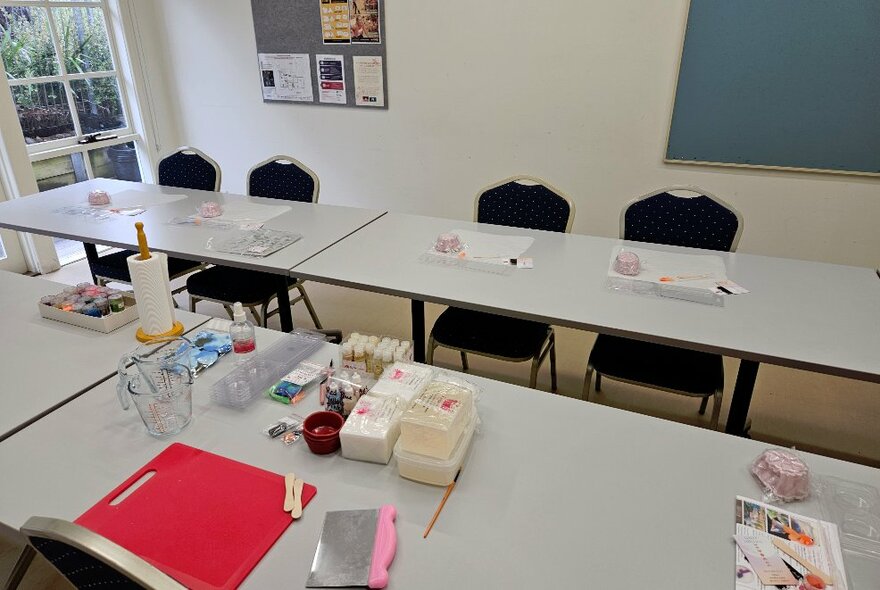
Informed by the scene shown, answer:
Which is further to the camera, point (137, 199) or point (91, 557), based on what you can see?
point (137, 199)

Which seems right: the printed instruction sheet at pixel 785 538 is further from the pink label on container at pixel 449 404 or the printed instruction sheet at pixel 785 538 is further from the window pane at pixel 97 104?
the window pane at pixel 97 104

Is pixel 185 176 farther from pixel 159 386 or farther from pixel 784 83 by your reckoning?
pixel 784 83

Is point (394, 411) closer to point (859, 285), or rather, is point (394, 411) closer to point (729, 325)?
point (729, 325)

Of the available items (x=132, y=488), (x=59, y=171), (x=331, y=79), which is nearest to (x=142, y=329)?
→ (x=132, y=488)

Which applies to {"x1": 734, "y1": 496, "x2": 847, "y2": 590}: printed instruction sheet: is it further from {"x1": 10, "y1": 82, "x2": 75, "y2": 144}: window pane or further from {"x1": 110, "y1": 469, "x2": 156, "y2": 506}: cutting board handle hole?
{"x1": 10, "y1": 82, "x2": 75, "y2": 144}: window pane

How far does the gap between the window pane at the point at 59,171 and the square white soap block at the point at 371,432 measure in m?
4.06

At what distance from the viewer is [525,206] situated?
2596 millimetres

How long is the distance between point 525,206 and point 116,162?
12.6 ft

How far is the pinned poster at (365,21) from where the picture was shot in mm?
3766

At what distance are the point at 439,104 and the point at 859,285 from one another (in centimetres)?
Result: 276

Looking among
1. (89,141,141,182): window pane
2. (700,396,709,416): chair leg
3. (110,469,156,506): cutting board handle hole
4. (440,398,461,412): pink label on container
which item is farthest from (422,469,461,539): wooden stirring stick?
(89,141,141,182): window pane

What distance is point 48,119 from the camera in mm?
4066

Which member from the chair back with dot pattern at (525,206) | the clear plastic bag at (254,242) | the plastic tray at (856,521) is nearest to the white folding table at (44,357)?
the clear plastic bag at (254,242)

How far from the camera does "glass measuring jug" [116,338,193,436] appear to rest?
48.9 inches
